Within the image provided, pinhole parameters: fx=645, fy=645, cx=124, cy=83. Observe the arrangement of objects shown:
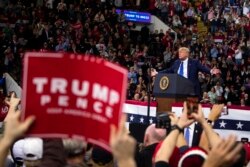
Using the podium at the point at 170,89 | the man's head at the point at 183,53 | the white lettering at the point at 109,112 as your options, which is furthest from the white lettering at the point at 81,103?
the man's head at the point at 183,53

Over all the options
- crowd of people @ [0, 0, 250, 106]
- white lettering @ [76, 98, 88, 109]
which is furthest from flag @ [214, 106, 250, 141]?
white lettering @ [76, 98, 88, 109]

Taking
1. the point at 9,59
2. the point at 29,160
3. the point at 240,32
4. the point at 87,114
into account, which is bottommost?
the point at 29,160

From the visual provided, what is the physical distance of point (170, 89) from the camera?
8.20 m

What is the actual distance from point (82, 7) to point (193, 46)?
4.12m

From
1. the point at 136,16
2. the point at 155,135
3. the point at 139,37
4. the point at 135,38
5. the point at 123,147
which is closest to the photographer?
the point at 123,147

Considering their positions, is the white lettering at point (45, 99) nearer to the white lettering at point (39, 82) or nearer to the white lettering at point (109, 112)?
the white lettering at point (39, 82)

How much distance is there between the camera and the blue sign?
2438 centimetres

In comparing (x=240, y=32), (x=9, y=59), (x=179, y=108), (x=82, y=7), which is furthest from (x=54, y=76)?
(x=240, y=32)

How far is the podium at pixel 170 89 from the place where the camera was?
806 cm

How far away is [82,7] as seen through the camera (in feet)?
72.3

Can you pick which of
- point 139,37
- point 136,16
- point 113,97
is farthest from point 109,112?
point 136,16

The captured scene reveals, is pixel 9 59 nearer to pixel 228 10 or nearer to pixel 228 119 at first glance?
pixel 228 119

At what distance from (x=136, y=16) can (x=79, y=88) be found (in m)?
22.1

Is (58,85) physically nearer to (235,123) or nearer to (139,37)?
(235,123)
